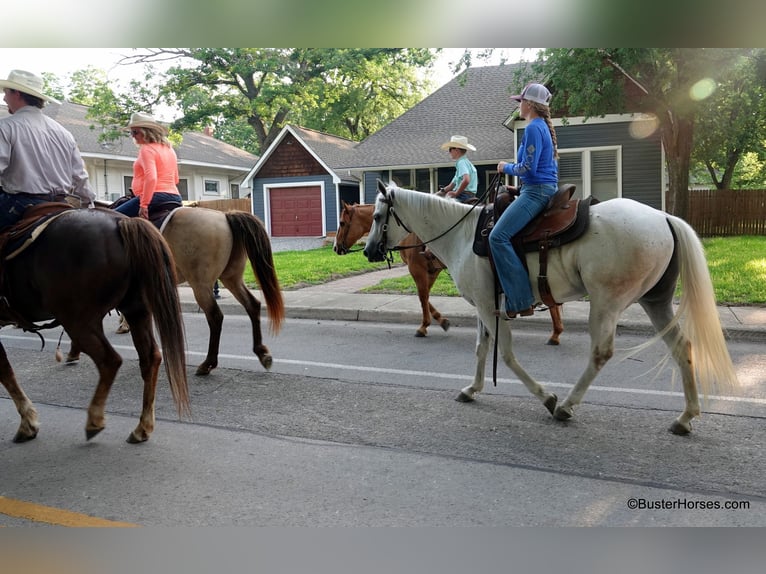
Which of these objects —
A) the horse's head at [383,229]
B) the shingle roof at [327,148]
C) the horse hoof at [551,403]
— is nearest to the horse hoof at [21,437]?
the horse's head at [383,229]

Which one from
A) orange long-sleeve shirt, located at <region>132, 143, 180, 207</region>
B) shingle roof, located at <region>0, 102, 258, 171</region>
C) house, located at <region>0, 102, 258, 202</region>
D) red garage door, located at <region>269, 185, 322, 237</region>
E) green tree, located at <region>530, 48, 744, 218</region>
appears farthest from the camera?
red garage door, located at <region>269, 185, 322, 237</region>

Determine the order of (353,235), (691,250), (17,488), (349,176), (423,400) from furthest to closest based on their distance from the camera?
(349,176), (353,235), (423,400), (691,250), (17,488)

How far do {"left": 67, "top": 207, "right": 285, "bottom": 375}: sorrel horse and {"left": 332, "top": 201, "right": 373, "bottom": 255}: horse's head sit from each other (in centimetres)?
204

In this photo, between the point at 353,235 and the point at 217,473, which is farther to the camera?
the point at 353,235

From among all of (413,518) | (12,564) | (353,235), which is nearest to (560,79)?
(353,235)

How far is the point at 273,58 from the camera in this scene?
30.7 meters

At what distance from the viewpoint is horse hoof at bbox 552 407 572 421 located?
4805 millimetres

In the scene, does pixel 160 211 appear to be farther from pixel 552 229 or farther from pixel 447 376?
pixel 552 229

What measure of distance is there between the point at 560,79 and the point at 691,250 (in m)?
13.8

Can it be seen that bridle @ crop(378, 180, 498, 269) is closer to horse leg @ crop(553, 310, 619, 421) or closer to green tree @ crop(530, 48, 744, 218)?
horse leg @ crop(553, 310, 619, 421)

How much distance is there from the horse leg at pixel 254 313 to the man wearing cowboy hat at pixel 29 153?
2.29 m

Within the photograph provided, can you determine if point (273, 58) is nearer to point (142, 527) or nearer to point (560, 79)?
point (560, 79)

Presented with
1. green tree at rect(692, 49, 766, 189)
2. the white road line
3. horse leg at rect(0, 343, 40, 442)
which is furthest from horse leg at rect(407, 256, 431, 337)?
green tree at rect(692, 49, 766, 189)

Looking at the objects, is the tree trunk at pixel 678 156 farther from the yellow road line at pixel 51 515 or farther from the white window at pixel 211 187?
the white window at pixel 211 187
